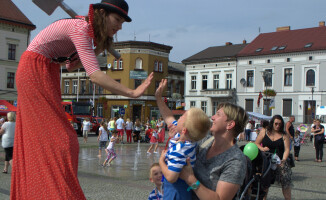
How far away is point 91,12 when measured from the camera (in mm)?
2412

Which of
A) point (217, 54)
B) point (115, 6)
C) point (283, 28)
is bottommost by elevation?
point (115, 6)

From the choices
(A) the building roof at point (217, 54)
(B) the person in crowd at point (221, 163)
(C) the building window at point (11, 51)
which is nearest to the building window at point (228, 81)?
(A) the building roof at point (217, 54)

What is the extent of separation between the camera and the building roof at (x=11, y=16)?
4225 cm

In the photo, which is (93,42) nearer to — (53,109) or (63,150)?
(53,109)

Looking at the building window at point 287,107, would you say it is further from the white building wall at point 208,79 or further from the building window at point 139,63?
the building window at point 139,63

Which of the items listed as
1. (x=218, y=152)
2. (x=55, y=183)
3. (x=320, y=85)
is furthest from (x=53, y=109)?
(x=320, y=85)

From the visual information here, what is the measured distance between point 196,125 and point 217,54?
52.5 metres

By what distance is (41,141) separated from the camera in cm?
241

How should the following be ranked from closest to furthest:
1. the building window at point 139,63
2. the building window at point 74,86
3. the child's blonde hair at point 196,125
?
the child's blonde hair at point 196,125
the building window at point 139,63
the building window at point 74,86

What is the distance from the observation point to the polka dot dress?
93.4 inches

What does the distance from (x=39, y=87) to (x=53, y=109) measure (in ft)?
0.55

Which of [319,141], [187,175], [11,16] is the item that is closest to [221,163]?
[187,175]

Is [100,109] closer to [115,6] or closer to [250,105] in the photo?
[250,105]

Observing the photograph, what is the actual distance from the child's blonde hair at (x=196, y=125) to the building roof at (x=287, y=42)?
1772 inches
